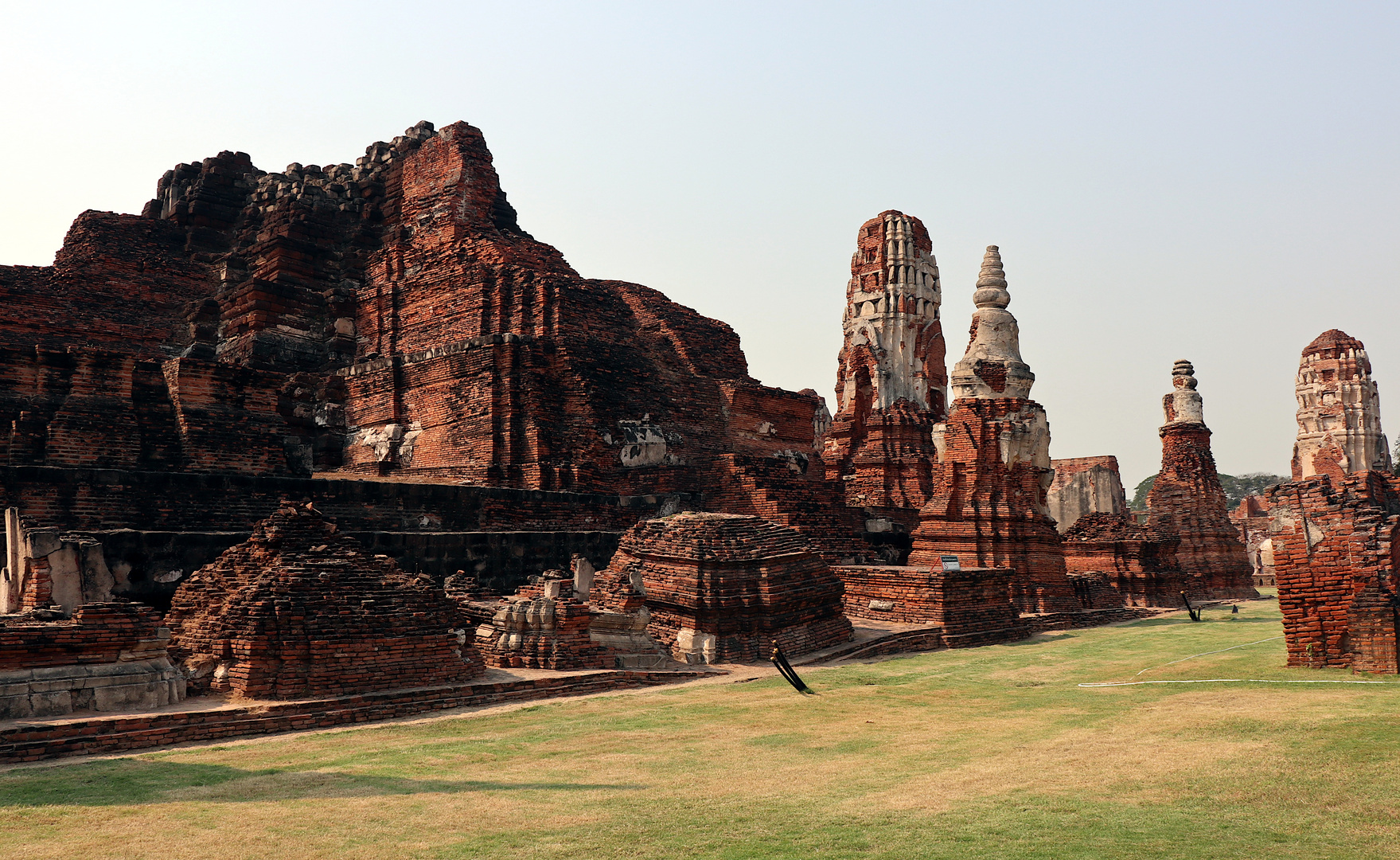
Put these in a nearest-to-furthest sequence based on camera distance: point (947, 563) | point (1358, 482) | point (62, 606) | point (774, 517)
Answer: point (62, 606) → point (1358, 482) → point (947, 563) → point (774, 517)

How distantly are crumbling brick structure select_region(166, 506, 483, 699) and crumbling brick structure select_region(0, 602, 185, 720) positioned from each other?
0.50 meters

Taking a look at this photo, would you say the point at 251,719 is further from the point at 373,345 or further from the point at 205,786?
the point at 373,345

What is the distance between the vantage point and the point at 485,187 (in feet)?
68.6

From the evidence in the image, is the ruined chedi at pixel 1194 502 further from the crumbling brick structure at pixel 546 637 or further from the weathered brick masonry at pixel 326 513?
the crumbling brick structure at pixel 546 637

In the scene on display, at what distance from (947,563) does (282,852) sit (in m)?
11.1

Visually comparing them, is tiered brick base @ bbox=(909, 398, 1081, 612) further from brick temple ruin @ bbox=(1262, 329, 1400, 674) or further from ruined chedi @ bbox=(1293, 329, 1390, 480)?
ruined chedi @ bbox=(1293, 329, 1390, 480)

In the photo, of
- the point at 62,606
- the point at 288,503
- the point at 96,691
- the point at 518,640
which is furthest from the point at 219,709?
the point at 518,640

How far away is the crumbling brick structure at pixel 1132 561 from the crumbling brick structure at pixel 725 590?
8.73 metres

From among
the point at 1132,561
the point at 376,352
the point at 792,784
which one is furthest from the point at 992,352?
the point at 792,784

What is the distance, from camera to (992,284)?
56.6 feet

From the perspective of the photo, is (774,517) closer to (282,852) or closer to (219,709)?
(219,709)

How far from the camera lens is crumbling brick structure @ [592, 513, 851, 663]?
10.5 meters

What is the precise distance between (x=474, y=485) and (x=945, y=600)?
6.85 meters

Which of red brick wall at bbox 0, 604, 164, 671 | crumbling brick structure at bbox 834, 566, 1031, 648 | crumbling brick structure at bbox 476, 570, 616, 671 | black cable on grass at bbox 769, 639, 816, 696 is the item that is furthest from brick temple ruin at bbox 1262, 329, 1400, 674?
red brick wall at bbox 0, 604, 164, 671
